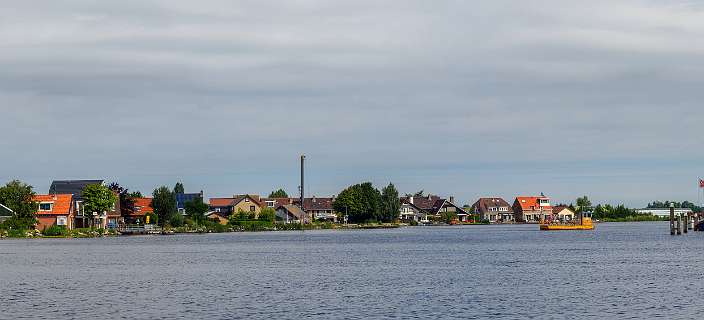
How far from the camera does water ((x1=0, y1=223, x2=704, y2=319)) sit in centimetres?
5275

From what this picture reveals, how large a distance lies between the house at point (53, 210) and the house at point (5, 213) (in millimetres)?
11941

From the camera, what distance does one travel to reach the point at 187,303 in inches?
2251

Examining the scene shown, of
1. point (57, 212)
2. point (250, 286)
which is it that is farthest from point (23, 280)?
point (57, 212)

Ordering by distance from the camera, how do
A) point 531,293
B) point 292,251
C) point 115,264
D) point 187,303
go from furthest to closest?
point 292,251, point 115,264, point 531,293, point 187,303

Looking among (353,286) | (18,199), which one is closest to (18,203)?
(18,199)

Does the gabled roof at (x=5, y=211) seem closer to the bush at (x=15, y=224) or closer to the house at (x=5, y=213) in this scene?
the house at (x=5, y=213)

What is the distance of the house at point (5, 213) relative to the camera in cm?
16150

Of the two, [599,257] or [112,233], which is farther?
[112,233]

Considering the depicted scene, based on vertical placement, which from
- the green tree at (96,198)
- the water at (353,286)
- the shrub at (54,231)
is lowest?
the water at (353,286)

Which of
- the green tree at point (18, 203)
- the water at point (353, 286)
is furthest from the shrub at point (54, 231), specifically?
the water at point (353, 286)

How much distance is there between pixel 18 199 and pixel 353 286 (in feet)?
355

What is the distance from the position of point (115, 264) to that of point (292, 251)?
3075 cm

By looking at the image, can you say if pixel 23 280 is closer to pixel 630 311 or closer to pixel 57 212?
pixel 630 311

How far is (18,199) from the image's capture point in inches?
6388
